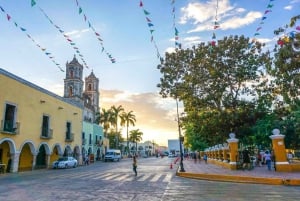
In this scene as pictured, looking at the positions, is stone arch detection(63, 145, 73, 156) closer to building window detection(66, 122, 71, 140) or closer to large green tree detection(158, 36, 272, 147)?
building window detection(66, 122, 71, 140)

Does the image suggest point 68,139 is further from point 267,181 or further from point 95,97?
point 95,97

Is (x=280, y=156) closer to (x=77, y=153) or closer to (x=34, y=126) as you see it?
(x=34, y=126)

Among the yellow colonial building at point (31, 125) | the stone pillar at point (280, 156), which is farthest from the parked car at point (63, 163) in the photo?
the stone pillar at point (280, 156)

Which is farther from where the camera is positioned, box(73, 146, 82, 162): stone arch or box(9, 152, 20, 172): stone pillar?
box(73, 146, 82, 162): stone arch

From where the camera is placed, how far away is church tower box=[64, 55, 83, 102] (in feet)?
216

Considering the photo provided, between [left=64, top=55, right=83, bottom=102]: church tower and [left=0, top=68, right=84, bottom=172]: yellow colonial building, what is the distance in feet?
81.0

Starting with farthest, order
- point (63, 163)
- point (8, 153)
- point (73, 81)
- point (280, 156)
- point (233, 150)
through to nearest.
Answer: point (73, 81), point (63, 163), point (8, 153), point (233, 150), point (280, 156)

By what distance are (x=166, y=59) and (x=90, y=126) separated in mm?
30917

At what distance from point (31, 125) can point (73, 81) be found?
36188 millimetres

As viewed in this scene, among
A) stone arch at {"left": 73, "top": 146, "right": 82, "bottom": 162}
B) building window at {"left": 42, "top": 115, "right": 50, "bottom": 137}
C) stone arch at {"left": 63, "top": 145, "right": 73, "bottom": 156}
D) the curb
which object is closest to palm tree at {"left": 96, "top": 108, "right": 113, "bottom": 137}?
stone arch at {"left": 73, "top": 146, "right": 82, "bottom": 162}

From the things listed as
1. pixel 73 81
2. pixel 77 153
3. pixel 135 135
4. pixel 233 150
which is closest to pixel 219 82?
pixel 233 150

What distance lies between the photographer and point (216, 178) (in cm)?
1755

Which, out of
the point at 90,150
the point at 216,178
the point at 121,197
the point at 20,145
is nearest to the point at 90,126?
the point at 90,150

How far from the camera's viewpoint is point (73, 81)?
65.6 metres
